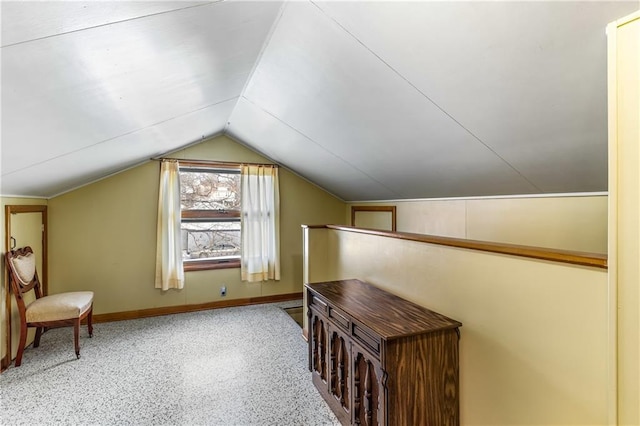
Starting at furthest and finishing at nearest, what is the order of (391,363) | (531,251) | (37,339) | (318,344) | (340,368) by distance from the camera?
(37,339) < (318,344) < (340,368) < (391,363) < (531,251)

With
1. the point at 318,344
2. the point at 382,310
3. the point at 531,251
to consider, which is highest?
the point at 531,251

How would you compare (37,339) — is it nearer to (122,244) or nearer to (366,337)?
(122,244)

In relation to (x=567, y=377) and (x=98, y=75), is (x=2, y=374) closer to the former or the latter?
(x=98, y=75)

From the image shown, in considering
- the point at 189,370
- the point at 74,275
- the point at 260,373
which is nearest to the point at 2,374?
the point at 74,275

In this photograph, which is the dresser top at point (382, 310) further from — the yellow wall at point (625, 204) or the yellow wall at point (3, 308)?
Answer: the yellow wall at point (3, 308)

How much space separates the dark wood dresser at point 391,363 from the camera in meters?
1.43

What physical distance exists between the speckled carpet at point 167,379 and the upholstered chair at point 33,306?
319 millimetres

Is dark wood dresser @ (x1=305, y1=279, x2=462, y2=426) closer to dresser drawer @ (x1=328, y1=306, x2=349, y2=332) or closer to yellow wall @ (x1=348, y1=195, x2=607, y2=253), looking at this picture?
dresser drawer @ (x1=328, y1=306, x2=349, y2=332)

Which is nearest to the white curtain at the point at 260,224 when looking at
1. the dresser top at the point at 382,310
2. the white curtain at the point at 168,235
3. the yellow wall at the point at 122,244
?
the yellow wall at the point at 122,244

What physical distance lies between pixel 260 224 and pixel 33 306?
8.05 feet

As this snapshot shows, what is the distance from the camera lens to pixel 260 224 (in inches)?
166

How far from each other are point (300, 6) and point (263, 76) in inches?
33.8

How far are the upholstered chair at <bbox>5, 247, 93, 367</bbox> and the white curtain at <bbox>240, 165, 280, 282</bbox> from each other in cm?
188

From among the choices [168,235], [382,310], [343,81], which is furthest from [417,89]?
[168,235]
